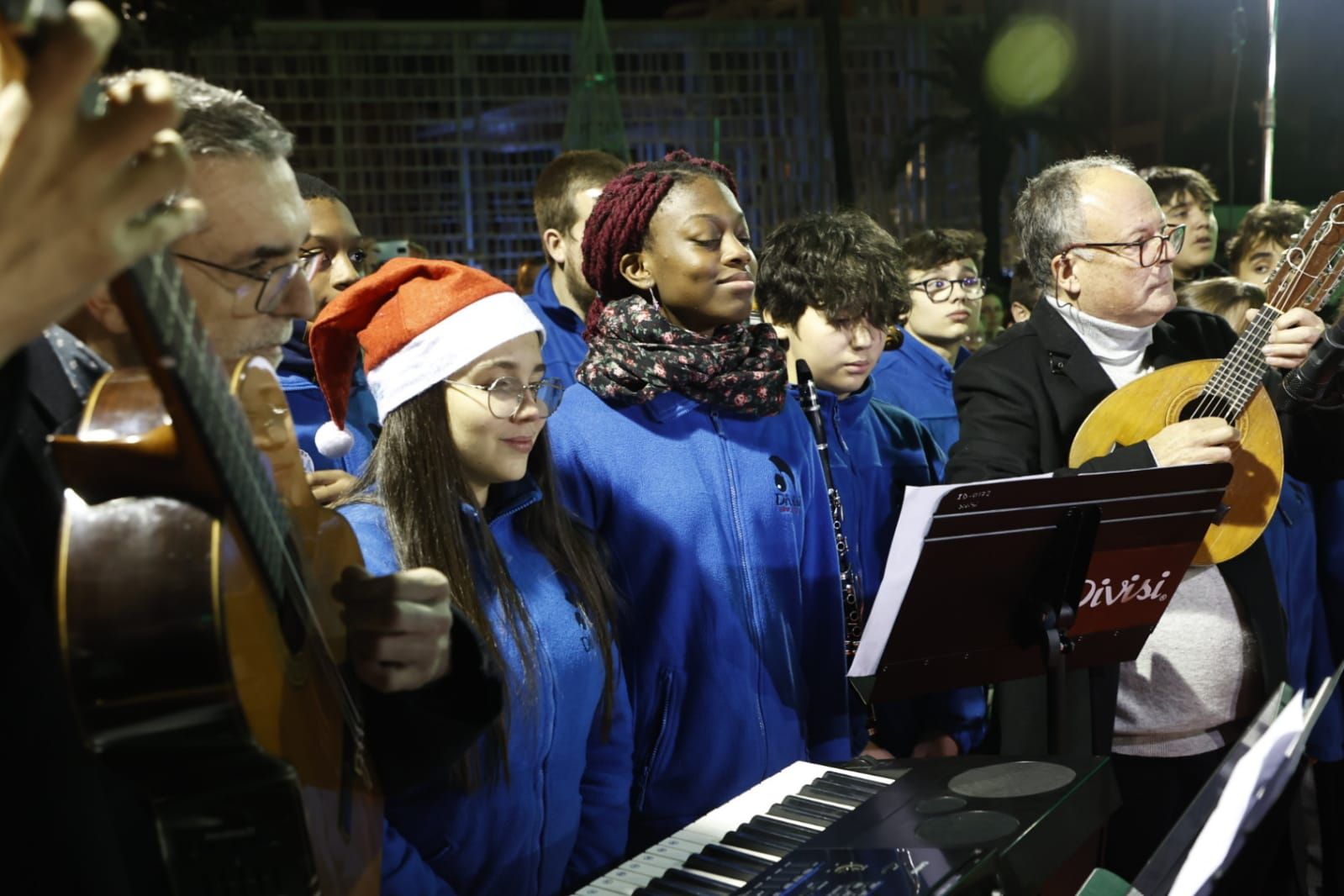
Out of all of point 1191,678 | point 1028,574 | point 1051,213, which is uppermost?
point 1051,213

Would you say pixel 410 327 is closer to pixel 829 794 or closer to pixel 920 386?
pixel 829 794

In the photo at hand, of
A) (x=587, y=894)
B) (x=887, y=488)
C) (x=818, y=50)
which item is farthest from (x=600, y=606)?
(x=818, y=50)

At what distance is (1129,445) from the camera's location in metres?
3.02

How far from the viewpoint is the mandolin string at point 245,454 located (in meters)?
1.02

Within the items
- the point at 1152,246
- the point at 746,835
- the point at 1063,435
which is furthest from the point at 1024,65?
the point at 746,835

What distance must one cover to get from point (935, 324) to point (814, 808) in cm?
392

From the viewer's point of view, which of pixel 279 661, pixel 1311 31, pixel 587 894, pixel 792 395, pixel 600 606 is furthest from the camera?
pixel 1311 31

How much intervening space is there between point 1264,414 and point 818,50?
61.7 feet

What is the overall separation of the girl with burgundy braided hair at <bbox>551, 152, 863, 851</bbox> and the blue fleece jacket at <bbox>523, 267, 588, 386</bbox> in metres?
1.42

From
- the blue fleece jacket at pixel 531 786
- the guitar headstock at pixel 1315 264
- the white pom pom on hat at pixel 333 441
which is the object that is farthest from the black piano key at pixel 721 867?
the guitar headstock at pixel 1315 264

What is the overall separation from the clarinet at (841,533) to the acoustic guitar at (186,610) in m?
2.12

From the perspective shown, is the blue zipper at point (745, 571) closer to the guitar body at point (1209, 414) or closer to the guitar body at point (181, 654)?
the guitar body at point (1209, 414)

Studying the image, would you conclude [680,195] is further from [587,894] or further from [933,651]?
[587,894]

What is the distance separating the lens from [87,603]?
1017 millimetres
